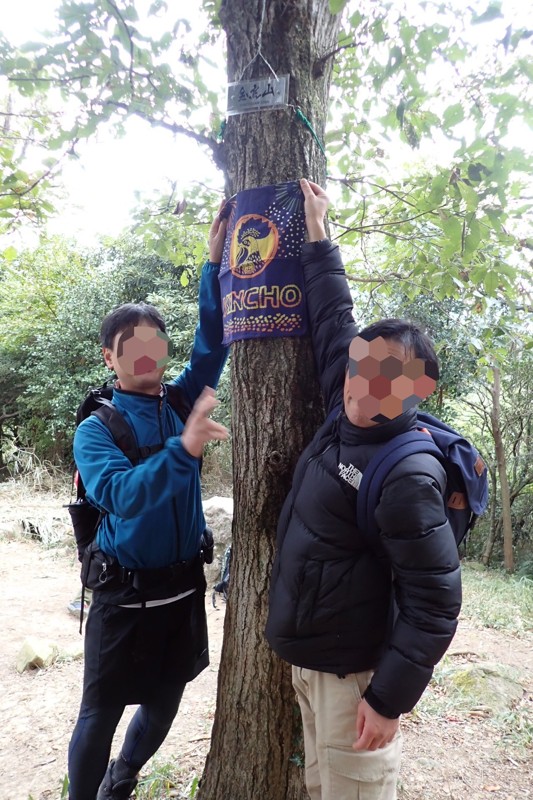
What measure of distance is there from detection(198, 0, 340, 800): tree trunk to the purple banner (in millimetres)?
67

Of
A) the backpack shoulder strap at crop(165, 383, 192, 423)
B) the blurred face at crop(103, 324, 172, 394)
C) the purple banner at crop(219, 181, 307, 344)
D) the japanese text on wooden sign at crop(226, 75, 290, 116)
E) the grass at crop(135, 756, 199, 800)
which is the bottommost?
the grass at crop(135, 756, 199, 800)

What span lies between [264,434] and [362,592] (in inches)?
25.5

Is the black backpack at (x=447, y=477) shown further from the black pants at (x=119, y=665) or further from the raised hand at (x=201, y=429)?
the black pants at (x=119, y=665)

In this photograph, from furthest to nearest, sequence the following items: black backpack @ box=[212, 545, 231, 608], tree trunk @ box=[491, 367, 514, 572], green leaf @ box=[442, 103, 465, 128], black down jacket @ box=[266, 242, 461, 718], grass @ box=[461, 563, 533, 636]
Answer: tree trunk @ box=[491, 367, 514, 572] < grass @ box=[461, 563, 533, 636] < black backpack @ box=[212, 545, 231, 608] < green leaf @ box=[442, 103, 465, 128] < black down jacket @ box=[266, 242, 461, 718]

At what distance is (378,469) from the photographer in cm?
124

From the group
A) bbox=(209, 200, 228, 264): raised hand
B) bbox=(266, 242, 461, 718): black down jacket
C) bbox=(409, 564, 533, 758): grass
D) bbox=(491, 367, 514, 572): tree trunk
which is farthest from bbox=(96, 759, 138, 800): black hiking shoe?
bbox=(491, 367, 514, 572): tree trunk

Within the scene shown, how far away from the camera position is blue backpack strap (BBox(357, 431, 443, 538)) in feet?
4.04

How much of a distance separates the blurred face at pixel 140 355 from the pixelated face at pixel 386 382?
29.5 inches

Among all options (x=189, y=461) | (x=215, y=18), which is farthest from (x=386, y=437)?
(x=215, y=18)

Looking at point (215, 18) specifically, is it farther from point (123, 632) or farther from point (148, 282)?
point (148, 282)

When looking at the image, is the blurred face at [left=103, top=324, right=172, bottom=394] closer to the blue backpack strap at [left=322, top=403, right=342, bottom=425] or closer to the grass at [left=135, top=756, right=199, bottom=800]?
the blue backpack strap at [left=322, top=403, right=342, bottom=425]

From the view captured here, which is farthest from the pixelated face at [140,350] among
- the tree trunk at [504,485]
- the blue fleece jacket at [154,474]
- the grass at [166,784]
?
the tree trunk at [504,485]

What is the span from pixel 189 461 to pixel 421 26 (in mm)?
1630

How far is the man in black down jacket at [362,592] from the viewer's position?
1.17 meters
